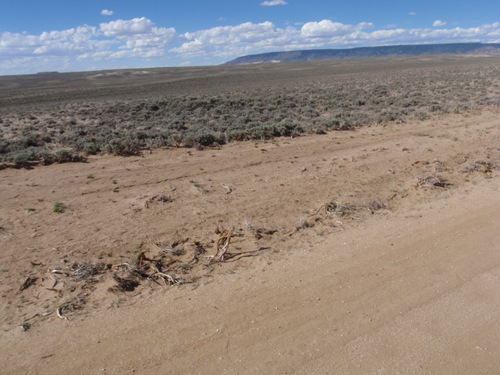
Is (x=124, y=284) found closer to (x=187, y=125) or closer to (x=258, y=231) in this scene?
(x=258, y=231)

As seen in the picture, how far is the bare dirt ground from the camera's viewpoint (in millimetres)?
4020

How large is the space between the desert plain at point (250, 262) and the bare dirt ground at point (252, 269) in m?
0.03

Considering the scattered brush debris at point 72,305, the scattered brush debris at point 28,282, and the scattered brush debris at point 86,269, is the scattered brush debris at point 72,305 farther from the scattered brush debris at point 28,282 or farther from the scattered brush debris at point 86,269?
the scattered brush debris at point 28,282

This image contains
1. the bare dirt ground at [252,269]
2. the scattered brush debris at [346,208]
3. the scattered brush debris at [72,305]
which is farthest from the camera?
the scattered brush debris at [346,208]

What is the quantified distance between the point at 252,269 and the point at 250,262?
0.22 metres

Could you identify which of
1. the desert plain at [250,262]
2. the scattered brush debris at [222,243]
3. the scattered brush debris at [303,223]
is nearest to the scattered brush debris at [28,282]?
the desert plain at [250,262]

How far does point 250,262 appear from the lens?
5844 millimetres

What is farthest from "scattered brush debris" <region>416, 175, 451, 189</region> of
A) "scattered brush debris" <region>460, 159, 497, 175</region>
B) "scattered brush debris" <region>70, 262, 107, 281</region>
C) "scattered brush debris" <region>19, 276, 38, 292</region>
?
"scattered brush debris" <region>19, 276, 38, 292</region>

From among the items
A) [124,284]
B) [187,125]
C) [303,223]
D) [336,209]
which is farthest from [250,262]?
[187,125]

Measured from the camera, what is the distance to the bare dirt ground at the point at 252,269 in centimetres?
402

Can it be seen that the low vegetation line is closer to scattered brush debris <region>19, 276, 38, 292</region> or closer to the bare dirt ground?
the bare dirt ground

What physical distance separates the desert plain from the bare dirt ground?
25 millimetres

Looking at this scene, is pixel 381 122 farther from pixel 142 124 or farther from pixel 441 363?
pixel 441 363

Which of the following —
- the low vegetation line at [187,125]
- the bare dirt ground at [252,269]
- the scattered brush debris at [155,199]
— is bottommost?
the bare dirt ground at [252,269]
